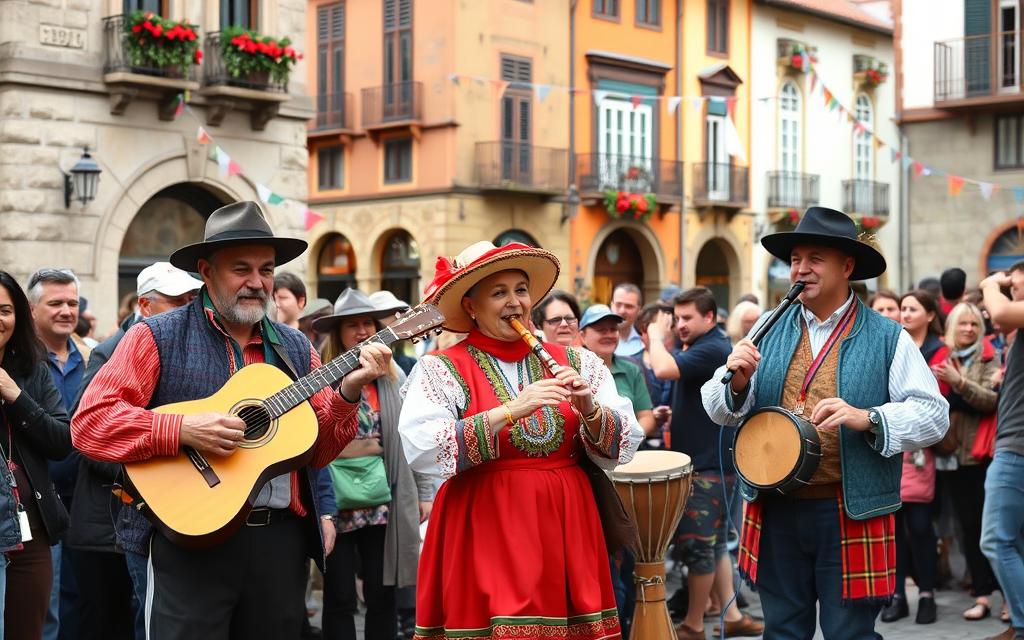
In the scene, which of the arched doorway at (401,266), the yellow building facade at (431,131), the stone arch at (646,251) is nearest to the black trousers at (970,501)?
the yellow building facade at (431,131)

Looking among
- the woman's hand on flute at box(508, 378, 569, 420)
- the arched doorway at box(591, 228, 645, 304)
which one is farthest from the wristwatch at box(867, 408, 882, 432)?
the arched doorway at box(591, 228, 645, 304)

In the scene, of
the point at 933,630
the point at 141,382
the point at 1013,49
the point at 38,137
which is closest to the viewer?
the point at 141,382

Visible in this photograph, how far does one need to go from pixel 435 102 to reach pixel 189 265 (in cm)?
2298

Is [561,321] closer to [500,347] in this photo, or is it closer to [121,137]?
[500,347]

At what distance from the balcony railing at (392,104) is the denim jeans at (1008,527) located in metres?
21.5

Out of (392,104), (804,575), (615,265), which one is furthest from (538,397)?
(615,265)

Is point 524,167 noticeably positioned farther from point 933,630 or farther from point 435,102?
point 933,630

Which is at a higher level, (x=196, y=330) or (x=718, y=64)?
(x=718, y=64)

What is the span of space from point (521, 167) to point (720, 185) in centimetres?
657

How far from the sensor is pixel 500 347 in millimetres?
5051

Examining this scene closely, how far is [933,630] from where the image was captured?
8.45m

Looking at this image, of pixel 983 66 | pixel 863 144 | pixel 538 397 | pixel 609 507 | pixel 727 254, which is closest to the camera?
pixel 538 397

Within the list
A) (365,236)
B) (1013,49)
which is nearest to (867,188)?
(1013,49)

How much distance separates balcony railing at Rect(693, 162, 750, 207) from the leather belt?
91.3 feet
